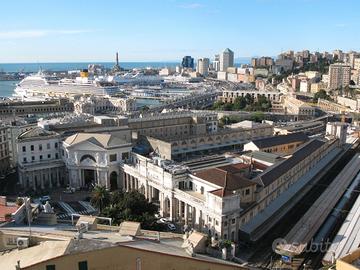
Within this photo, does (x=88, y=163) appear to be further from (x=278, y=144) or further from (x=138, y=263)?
(x=138, y=263)

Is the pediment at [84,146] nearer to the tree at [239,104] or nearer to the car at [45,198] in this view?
the car at [45,198]

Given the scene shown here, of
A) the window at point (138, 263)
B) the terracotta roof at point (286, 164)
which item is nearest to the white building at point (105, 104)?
the terracotta roof at point (286, 164)

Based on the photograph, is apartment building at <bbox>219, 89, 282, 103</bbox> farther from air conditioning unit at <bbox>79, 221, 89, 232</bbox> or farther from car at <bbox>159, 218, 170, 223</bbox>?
air conditioning unit at <bbox>79, 221, 89, 232</bbox>

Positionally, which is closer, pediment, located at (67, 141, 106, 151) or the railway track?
the railway track

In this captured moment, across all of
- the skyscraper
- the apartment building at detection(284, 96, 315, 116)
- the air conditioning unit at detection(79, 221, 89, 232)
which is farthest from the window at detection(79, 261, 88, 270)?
the skyscraper

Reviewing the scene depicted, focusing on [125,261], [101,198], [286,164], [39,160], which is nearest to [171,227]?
[101,198]
